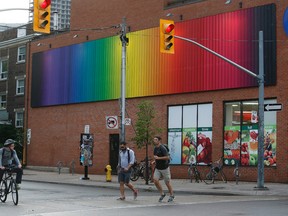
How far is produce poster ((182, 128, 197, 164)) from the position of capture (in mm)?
30922

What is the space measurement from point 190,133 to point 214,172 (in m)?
4.27

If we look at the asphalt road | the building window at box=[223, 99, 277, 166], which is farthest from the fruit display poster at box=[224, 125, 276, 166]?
the asphalt road

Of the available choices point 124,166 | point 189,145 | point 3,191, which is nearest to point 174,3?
point 189,145

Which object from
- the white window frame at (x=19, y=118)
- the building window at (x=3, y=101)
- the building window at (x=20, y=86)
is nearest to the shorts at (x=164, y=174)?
the white window frame at (x=19, y=118)

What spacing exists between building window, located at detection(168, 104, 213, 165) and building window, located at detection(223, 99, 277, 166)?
125 cm

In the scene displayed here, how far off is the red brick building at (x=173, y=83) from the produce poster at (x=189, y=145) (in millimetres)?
58

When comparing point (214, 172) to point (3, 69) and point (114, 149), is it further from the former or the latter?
point (3, 69)

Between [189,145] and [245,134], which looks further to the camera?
[189,145]

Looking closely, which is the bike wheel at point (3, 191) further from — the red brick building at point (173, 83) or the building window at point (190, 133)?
the building window at point (190, 133)

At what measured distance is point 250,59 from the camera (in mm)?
28344

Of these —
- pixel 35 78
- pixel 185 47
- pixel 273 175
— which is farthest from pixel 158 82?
pixel 35 78

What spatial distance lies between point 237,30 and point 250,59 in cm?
187

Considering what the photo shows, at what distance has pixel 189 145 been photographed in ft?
102

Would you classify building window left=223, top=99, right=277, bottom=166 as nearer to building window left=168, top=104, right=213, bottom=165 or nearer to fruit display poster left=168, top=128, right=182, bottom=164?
building window left=168, top=104, right=213, bottom=165
